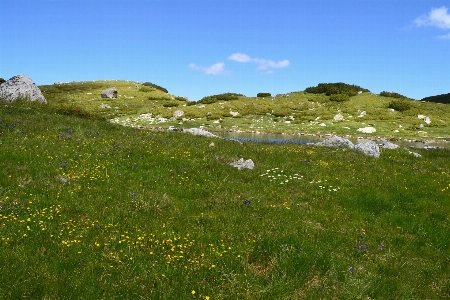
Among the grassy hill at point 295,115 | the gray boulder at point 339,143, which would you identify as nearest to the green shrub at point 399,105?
the grassy hill at point 295,115

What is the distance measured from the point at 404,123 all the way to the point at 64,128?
54126 mm

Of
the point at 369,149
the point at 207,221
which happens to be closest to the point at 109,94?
the point at 369,149

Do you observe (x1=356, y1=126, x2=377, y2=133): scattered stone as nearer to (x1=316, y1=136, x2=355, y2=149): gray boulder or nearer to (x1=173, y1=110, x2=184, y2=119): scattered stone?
(x1=316, y1=136, x2=355, y2=149): gray boulder

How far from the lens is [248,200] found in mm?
12273

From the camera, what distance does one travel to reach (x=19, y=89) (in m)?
32.8

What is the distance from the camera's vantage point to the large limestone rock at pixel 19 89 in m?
32.2

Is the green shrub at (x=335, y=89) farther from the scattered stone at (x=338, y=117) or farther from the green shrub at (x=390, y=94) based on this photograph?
the scattered stone at (x=338, y=117)

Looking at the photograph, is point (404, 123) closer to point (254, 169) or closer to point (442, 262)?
point (254, 169)

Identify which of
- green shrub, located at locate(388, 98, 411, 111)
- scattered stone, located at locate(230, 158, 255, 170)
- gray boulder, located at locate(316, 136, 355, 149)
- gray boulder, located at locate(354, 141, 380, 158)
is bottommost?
scattered stone, located at locate(230, 158, 255, 170)

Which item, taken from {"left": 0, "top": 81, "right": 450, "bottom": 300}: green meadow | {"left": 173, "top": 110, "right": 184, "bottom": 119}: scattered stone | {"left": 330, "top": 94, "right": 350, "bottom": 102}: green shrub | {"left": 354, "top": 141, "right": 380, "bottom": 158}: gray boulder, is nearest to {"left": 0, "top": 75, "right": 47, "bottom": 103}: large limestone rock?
{"left": 0, "top": 81, "right": 450, "bottom": 300}: green meadow

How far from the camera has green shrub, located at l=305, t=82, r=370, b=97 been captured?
77.2 metres

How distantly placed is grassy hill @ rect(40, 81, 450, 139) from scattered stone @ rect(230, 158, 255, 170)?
36955mm

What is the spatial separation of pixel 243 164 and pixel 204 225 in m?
7.04

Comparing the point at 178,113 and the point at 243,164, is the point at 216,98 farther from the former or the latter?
the point at 243,164
